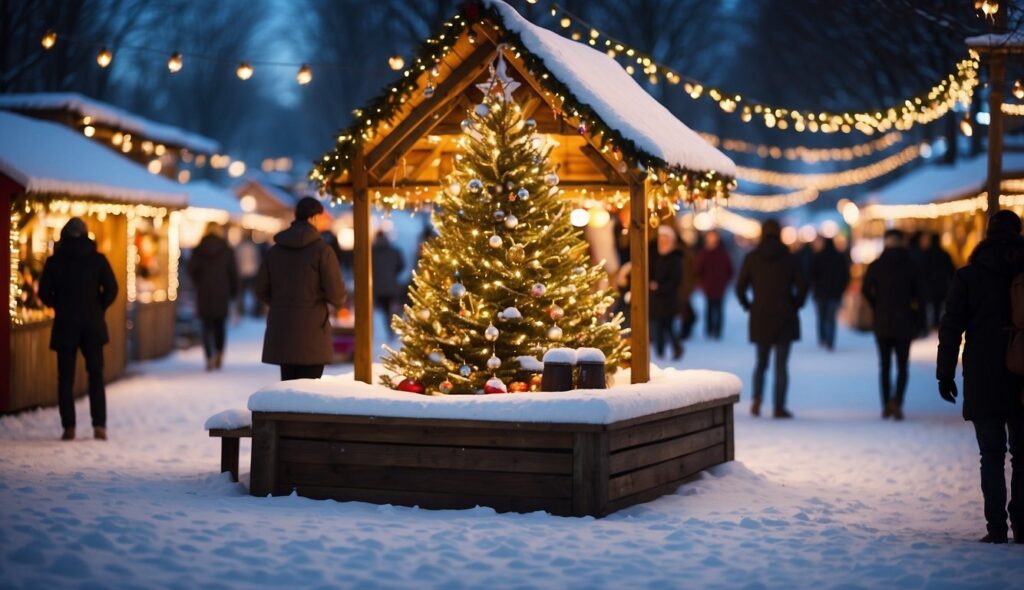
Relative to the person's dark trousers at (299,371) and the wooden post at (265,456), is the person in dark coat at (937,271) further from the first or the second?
the wooden post at (265,456)

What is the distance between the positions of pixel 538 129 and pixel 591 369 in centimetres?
221

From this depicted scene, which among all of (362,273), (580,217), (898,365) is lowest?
(898,365)

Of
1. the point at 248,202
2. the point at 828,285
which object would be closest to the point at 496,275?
the point at 828,285

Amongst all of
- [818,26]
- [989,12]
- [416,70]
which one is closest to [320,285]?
[416,70]

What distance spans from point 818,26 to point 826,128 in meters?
21.8

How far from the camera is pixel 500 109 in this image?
10.5 m

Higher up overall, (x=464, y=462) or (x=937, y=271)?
(x=937, y=271)

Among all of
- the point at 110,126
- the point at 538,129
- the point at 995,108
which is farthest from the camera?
the point at 110,126

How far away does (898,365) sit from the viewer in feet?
48.3

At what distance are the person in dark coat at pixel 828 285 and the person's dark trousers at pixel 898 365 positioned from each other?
8987 millimetres

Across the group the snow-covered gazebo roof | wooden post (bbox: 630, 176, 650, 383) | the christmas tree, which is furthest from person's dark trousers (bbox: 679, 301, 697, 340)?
the christmas tree

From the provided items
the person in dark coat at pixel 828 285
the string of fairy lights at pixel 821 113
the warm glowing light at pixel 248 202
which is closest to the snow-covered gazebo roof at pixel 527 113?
the string of fairy lights at pixel 821 113

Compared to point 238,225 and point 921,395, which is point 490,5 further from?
point 238,225

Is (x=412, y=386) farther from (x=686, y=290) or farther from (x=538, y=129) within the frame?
(x=686, y=290)
